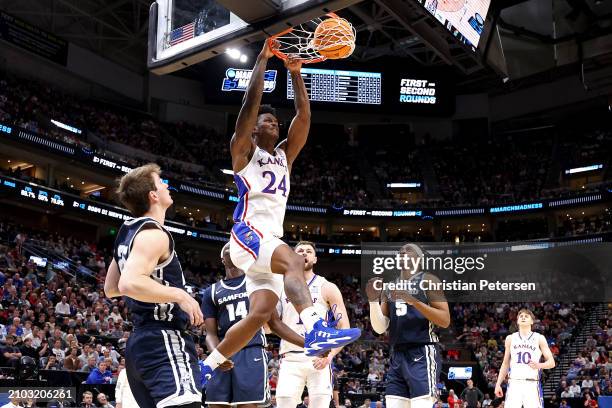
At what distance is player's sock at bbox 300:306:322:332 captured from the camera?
4.95m

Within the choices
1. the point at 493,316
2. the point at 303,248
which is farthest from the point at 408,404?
the point at 493,316

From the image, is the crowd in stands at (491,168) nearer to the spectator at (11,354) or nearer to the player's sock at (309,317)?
the spectator at (11,354)

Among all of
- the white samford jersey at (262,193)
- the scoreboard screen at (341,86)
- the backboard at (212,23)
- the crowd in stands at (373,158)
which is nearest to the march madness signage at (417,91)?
the scoreboard screen at (341,86)

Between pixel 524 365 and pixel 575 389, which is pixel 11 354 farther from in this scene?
pixel 575 389

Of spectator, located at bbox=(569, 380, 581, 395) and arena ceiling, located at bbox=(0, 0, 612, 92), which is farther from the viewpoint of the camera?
arena ceiling, located at bbox=(0, 0, 612, 92)

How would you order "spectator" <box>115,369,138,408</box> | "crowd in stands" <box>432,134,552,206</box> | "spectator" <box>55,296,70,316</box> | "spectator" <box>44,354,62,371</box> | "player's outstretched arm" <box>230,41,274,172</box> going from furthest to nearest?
"crowd in stands" <box>432,134,552,206</box>, "spectator" <box>55,296,70,316</box>, "spectator" <box>44,354,62,371</box>, "spectator" <box>115,369,138,408</box>, "player's outstretched arm" <box>230,41,274,172</box>

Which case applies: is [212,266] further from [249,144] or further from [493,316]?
[249,144]

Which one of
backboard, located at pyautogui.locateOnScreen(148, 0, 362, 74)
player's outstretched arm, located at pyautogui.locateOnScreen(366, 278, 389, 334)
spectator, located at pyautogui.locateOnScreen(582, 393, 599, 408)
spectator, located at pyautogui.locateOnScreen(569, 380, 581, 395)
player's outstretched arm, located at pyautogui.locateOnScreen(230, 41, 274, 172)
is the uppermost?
backboard, located at pyautogui.locateOnScreen(148, 0, 362, 74)

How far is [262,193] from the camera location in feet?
18.5

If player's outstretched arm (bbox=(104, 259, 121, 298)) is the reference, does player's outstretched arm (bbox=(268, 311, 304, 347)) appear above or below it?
below

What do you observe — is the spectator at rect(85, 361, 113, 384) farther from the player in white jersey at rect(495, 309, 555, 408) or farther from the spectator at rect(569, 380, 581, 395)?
the spectator at rect(569, 380, 581, 395)

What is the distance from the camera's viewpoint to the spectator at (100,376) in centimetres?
1448

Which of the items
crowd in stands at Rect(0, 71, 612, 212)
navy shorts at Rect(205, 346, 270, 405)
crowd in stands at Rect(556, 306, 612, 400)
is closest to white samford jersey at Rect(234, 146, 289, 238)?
navy shorts at Rect(205, 346, 270, 405)

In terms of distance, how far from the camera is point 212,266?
1499 inches
